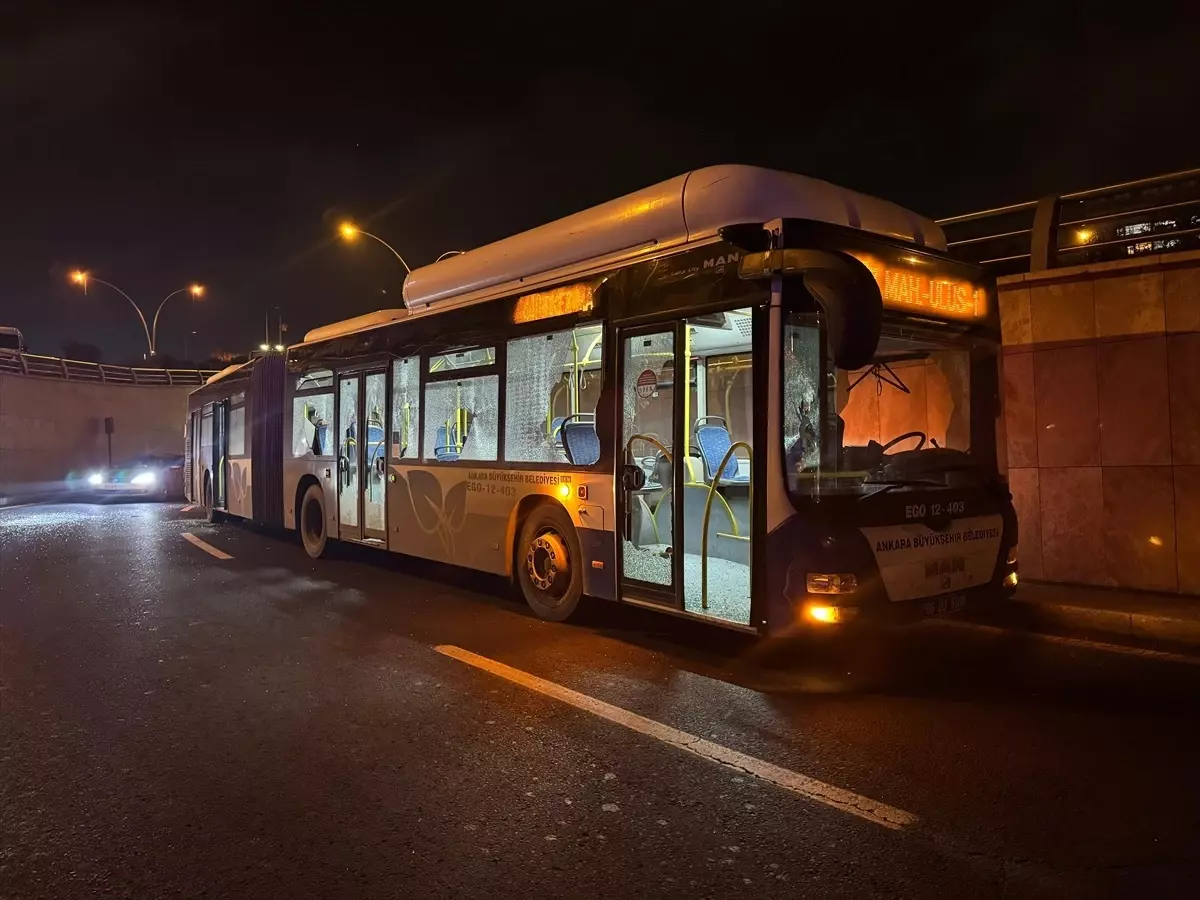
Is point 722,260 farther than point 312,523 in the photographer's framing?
No

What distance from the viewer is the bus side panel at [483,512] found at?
273 inches

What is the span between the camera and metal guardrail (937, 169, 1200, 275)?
8984 millimetres

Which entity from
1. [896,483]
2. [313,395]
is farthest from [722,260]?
[313,395]

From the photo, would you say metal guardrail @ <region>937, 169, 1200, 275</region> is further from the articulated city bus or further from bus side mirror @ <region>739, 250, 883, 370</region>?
bus side mirror @ <region>739, 250, 883, 370</region>

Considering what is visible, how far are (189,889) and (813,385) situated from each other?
4.28m

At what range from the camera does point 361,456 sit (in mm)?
10648

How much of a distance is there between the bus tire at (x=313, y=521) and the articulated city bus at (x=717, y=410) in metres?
2.72

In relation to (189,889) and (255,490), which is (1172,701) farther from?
(255,490)

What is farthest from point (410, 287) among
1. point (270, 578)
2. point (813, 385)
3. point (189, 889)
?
point (189, 889)

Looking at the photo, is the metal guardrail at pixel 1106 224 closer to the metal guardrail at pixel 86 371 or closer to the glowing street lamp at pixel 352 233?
the glowing street lamp at pixel 352 233

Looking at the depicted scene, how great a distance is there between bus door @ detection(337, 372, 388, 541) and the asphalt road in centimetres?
287

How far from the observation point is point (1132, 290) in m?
8.84

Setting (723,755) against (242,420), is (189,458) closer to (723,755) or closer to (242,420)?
(242,420)

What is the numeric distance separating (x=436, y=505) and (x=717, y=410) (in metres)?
3.25
